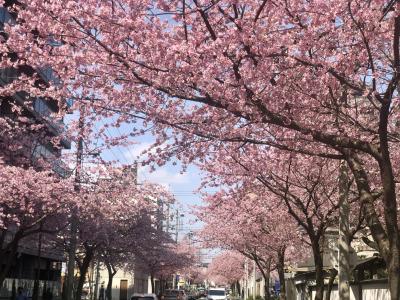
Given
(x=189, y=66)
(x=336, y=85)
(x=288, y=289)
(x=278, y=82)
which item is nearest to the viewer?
(x=189, y=66)

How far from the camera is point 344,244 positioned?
42.8 ft

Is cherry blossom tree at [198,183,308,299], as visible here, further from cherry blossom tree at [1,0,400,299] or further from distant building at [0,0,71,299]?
cherry blossom tree at [1,0,400,299]

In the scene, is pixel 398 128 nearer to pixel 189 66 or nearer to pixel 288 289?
pixel 189 66

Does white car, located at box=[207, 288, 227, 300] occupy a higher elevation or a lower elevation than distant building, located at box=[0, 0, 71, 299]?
lower

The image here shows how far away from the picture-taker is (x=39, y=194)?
65.5 ft

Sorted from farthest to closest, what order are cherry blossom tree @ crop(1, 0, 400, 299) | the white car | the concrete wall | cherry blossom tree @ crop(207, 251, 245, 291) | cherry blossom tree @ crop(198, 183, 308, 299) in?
cherry blossom tree @ crop(207, 251, 245, 291)
the white car
cherry blossom tree @ crop(198, 183, 308, 299)
the concrete wall
cherry blossom tree @ crop(1, 0, 400, 299)

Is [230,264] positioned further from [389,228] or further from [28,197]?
[389,228]

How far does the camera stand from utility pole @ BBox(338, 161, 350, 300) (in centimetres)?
1273

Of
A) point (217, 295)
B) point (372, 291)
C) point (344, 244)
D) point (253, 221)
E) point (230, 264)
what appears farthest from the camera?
point (230, 264)

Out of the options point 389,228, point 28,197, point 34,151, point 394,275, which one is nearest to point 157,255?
point 34,151

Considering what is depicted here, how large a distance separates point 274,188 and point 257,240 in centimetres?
1268

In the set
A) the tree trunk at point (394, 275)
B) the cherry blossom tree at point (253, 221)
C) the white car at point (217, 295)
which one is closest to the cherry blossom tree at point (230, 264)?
the white car at point (217, 295)

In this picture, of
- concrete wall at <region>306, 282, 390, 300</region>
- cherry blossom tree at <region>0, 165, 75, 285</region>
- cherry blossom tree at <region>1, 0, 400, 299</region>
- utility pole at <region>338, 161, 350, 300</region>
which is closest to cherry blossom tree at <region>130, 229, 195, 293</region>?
cherry blossom tree at <region>0, 165, 75, 285</region>

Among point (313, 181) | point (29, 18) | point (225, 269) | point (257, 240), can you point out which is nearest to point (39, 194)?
point (313, 181)
